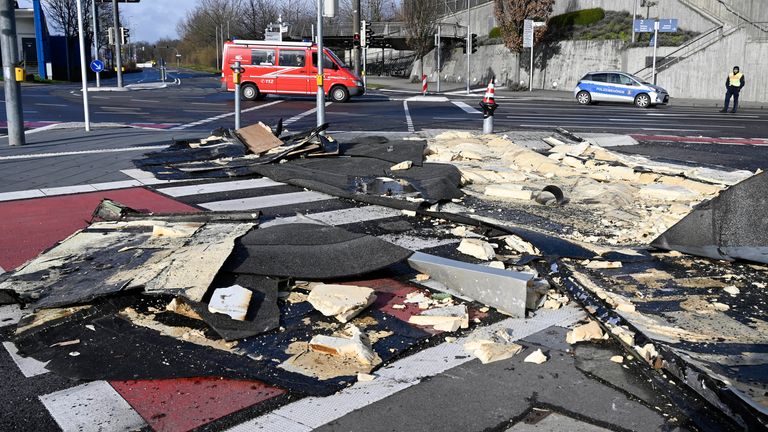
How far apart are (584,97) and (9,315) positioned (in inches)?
1278

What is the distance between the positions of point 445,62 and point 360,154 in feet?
174

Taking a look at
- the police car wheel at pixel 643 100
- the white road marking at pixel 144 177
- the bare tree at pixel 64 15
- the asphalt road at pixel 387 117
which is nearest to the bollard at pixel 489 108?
the asphalt road at pixel 387 117

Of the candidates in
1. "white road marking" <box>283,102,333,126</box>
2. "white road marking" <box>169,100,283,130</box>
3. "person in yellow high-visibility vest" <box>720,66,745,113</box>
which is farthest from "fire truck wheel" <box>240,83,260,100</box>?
"person in yellow high-visibility vest" <box>720,66,745,113</box>

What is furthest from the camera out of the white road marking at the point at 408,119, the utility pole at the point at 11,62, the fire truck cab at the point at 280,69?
the fire truck cab at the point at 280,69

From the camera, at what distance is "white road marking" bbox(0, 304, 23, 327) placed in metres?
4.64

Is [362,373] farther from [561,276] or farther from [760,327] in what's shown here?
[760,327]

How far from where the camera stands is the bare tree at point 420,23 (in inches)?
2203

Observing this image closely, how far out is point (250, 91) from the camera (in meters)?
31.5

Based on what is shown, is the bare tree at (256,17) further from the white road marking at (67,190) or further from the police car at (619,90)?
the white road marking at (67,190)

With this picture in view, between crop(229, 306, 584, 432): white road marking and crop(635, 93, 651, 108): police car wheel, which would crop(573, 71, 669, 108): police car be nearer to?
crop(635, 93, 651, 108): police car wheel

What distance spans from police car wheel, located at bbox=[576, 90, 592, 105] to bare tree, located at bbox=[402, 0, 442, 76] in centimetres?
2316

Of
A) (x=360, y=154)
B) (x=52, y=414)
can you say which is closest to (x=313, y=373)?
(x=52, y=414)

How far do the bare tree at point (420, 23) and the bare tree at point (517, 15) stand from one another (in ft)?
31.9

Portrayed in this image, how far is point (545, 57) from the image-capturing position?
4809cm
